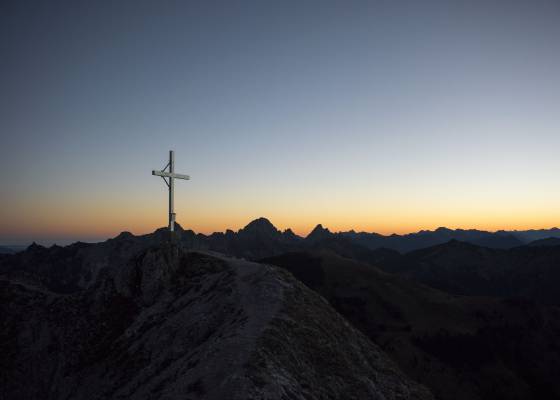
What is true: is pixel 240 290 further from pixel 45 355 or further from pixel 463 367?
pixel 463 367

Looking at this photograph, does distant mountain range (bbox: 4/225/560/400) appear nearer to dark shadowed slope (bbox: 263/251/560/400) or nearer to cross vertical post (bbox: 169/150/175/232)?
cross vertical post (bbox: 169/150/175/232)

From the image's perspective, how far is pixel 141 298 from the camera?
35.2 m

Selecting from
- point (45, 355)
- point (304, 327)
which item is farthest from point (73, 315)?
point (304, 327)

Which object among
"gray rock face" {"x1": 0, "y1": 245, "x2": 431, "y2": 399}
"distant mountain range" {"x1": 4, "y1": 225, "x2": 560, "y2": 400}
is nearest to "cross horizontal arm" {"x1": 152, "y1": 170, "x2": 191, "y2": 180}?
"distant mountain range" {"x1": 4, "y1": 225, "x2": 560, "y2": 400}

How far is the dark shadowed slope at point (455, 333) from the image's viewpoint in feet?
265

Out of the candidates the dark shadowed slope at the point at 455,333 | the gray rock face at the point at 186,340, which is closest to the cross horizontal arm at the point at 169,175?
the gray rock face at the point at 186,340

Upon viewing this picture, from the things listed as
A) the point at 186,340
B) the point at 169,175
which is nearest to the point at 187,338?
the point at 186,340

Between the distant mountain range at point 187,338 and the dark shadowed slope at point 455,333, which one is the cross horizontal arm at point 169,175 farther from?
the dark shadowed slope at point 455,333

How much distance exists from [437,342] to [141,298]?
81.5m

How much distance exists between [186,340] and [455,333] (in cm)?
9307

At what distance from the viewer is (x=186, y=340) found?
2558 cm

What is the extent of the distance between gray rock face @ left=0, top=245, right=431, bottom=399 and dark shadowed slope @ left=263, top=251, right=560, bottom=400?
59406mm

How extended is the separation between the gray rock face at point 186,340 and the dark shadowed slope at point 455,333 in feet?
195

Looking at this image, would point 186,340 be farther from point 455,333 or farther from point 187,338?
point 455,333
